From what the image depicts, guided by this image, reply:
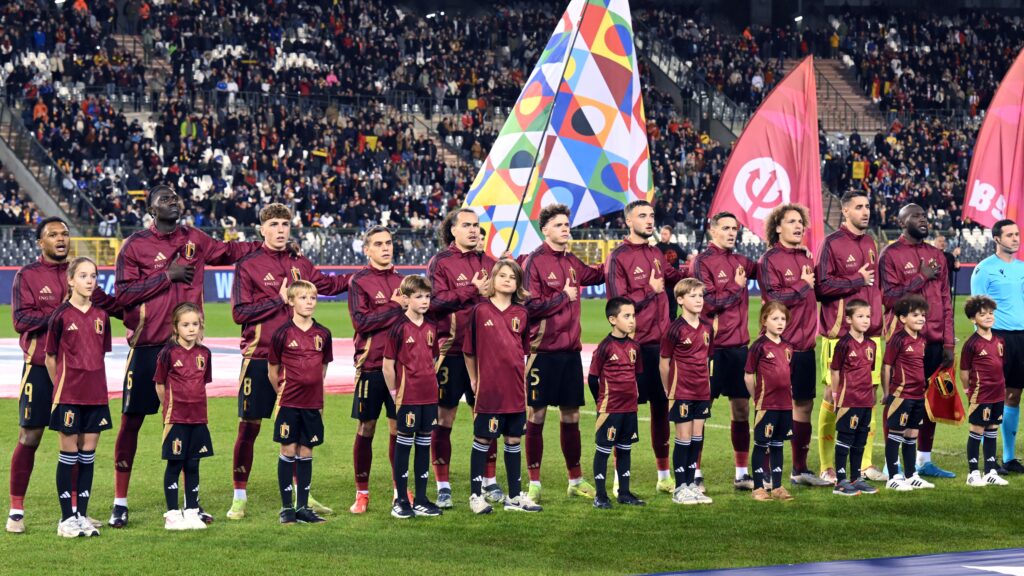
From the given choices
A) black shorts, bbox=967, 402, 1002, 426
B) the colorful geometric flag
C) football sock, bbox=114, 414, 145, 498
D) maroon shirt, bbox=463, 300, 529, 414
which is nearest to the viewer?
football sock, bbox=114, 414, 145, 498

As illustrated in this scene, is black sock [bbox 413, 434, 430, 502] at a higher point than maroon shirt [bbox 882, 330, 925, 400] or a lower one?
lower

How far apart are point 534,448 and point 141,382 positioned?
2.95 metres

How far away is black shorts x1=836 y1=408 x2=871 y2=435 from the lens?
1138 cm

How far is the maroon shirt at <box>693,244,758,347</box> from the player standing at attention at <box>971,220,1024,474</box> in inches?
93.2

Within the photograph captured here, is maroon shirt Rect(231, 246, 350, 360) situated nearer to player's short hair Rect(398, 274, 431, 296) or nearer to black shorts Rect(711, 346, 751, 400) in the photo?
player's short hair Rect(398, 274, 431, 296)

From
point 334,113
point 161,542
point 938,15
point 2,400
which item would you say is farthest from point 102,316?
point 938,15

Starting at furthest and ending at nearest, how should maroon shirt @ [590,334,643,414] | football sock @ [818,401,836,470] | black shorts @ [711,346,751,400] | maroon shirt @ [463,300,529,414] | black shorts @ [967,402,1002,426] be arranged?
black shorts @ [967,402,1002,426], football sock @ [818,401,836,470], black shorts @ [711,346,751,400], maroon shirt @ [590,334,643,414], maroon shirt @ [463,300,529,414]

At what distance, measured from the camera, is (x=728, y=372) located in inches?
458

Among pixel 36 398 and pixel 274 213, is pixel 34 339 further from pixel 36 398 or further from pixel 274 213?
pixel 274 213

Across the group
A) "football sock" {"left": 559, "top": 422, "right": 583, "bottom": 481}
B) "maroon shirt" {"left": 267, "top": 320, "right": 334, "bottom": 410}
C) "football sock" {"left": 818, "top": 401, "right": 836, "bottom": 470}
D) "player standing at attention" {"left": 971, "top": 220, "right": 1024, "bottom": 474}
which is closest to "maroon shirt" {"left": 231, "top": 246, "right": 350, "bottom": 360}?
"maroon shirt" {"left": 267, "top": 320, "right": 334, "bottom": 410}

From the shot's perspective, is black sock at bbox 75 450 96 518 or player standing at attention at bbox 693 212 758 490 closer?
black sock at bbox 75 450 96 518

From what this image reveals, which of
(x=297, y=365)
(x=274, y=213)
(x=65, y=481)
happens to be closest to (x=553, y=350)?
(x=297, y=365)

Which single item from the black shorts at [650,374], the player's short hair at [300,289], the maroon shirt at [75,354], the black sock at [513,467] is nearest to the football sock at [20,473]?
the maroon shirt at [75,354]

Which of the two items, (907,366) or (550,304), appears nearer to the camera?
(550,304)
